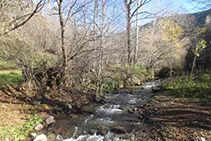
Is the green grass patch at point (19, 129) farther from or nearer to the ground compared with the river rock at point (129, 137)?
farther from the ground

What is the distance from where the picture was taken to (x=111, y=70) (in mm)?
8023

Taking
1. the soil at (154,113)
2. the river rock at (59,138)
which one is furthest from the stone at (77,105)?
the river rock at (59,138)

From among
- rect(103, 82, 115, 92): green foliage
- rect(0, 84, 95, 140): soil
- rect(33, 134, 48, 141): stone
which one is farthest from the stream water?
rect(103, 82, 115, 92): green foliage

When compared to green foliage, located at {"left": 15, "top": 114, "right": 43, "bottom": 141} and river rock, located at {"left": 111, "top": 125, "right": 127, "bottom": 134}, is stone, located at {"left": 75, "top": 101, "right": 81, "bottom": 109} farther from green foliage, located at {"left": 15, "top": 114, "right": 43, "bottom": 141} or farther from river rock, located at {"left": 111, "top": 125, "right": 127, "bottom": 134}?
river rock, located at {"left": 111, "top": 125, "right": 127, "bottom": 134}

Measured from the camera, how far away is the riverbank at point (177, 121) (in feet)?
9.75

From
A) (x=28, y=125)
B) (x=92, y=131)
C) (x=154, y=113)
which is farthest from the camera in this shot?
(x=154, y=113)

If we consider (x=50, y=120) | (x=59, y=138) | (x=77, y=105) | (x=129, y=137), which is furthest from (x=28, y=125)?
(x=129, y=137)

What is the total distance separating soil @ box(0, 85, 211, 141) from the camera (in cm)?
308

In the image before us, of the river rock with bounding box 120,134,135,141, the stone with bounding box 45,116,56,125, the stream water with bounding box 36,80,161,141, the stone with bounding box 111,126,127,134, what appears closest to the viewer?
the river rock with bounding box 120,134,135,141

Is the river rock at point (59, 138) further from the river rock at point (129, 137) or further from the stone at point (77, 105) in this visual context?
the stone at point (77, 105)

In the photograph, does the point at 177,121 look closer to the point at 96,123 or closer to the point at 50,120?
the point at 96,123

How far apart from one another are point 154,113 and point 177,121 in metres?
0.88

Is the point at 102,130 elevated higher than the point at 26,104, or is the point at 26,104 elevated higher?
the point at 26,104

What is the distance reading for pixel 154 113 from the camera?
436cm
